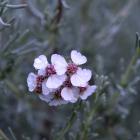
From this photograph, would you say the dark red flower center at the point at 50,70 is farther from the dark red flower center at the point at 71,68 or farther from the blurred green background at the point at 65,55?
the blurred green background at the point at 65,55

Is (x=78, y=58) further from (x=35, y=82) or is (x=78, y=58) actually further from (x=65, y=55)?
(x=65, y=55)

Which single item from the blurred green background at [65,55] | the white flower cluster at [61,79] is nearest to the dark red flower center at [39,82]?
the white flower cluster at [61,79]

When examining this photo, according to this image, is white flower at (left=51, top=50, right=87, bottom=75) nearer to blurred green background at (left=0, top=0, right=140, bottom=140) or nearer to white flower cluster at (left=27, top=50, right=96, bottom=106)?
white flower cluster at (left=27, top=50, right=96, bottom=106)

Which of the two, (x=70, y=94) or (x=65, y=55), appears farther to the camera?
(x=65, y=55)

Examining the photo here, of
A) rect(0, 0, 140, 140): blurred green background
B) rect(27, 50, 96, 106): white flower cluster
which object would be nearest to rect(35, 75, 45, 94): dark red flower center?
rect(27, 50, 96, 106): white flower cluster

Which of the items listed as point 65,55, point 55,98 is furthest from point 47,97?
point 65,55

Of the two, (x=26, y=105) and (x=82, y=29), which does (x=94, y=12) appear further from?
(x=26, y=105)

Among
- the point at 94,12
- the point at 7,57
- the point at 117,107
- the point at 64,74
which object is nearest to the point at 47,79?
the point at 64,74
